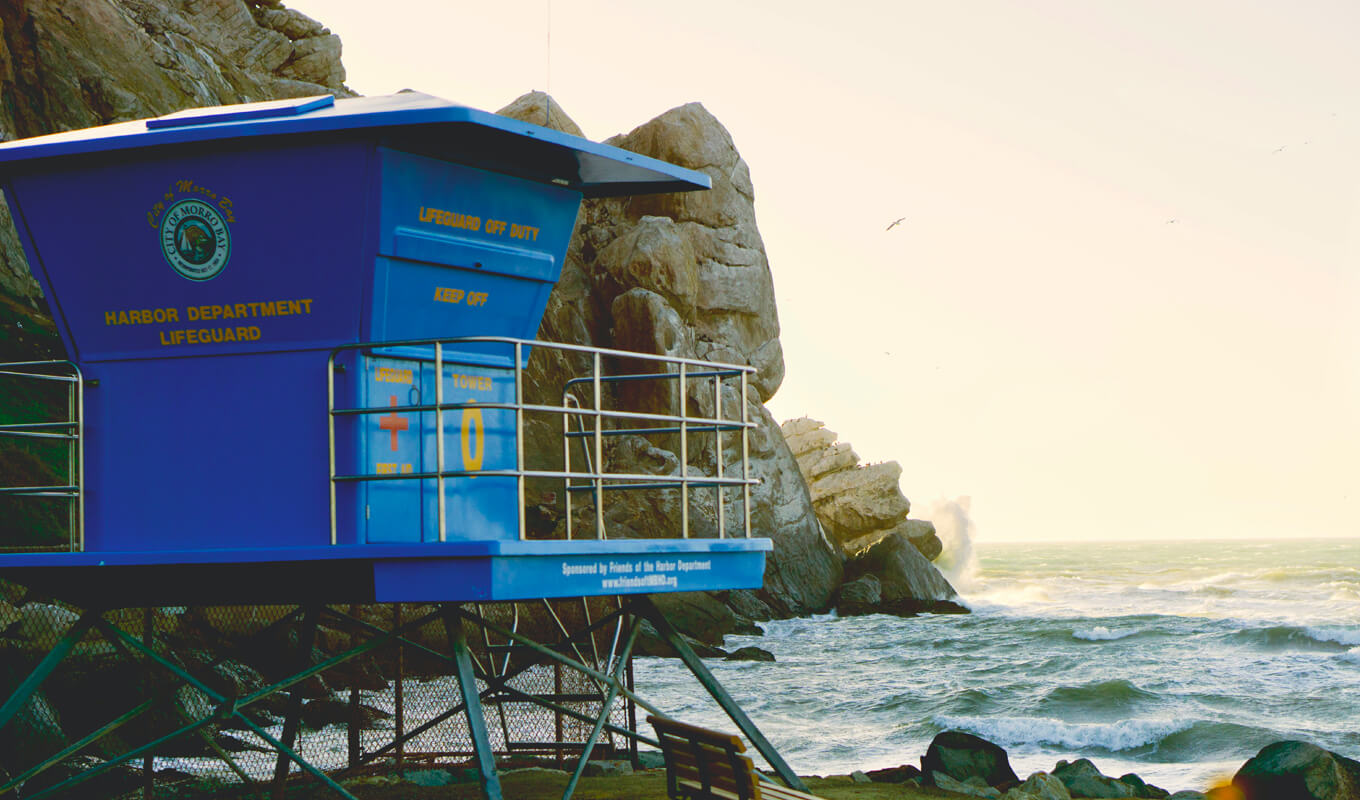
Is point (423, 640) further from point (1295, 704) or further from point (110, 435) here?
point (1295, 704)

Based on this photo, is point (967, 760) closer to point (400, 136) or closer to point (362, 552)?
point (362, 552)

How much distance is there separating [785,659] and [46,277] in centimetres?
2837

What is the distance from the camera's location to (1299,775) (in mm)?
14258

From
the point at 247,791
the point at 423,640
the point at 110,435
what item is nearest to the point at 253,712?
the point at 423,640

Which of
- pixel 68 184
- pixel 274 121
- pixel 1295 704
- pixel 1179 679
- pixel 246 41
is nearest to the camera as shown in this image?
pixel 274 121

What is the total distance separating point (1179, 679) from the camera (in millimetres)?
31359

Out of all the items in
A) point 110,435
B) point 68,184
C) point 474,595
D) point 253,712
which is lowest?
point 253,712

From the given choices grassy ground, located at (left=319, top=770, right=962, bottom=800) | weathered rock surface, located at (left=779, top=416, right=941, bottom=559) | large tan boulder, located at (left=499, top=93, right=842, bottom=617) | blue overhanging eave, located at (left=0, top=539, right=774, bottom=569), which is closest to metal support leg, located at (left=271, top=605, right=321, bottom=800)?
grassy ground, located at (left=319, top=770, right=962, bottom=800)

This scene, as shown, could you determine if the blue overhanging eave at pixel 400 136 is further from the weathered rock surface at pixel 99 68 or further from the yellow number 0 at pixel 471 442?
the weathered rock surface at pixel 99 68

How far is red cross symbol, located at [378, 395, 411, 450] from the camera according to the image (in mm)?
9508

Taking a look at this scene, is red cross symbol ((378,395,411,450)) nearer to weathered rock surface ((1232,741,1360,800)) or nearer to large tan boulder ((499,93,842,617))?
weathered rock surface ((1232,741,1360,800))

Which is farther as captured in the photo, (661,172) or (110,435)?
(661,172)

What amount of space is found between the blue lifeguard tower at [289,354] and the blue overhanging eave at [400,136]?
0.08 ft

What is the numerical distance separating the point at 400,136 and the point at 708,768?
4.81m
